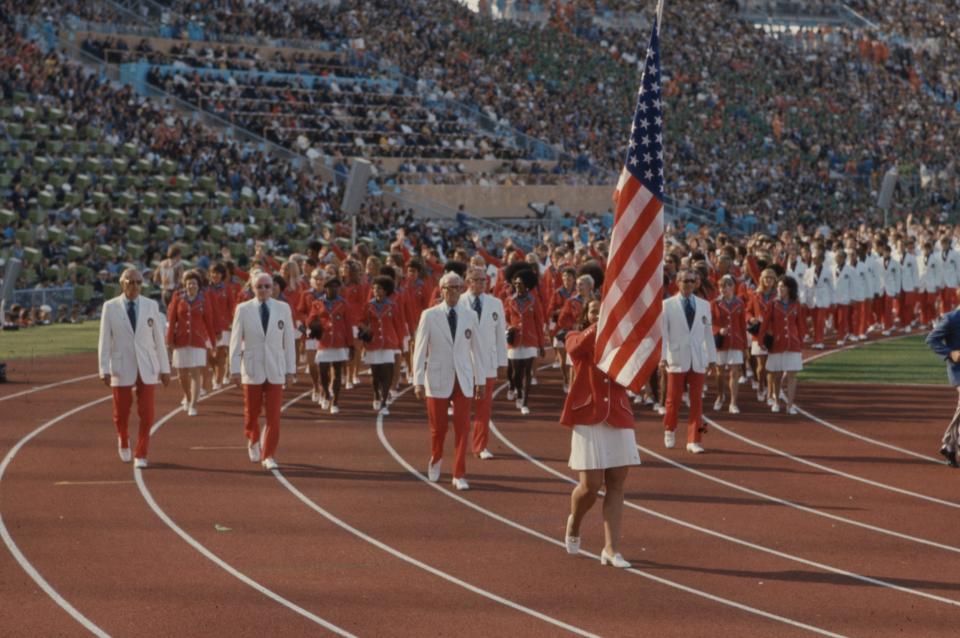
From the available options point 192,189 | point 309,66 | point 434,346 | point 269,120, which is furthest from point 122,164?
point 434,346

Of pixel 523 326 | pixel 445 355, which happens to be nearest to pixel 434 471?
pixel 445 355

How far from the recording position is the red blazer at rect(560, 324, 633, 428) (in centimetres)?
1090

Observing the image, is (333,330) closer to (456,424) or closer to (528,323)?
(528,323)

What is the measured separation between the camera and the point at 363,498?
45.4 feet

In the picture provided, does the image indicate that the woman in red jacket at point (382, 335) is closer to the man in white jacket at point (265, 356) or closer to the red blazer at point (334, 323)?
the red blazer at point (334, 323)

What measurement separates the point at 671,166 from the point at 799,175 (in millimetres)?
6055

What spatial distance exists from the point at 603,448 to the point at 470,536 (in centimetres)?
183

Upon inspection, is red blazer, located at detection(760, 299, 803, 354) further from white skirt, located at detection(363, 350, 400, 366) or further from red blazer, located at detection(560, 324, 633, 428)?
red blazer, located at detection(560, 324, 633, 428)

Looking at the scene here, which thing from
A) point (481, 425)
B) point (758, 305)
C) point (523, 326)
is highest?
point (758, 305)

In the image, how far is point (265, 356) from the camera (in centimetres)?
1524

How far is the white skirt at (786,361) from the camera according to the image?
19.0 metres

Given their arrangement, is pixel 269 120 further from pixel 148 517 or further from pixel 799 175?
pixel 148 517

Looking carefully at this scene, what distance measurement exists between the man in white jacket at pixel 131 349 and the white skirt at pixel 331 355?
4335 millimetres

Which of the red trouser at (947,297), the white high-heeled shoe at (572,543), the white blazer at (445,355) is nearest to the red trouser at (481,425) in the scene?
the white blazer at (445,355)
